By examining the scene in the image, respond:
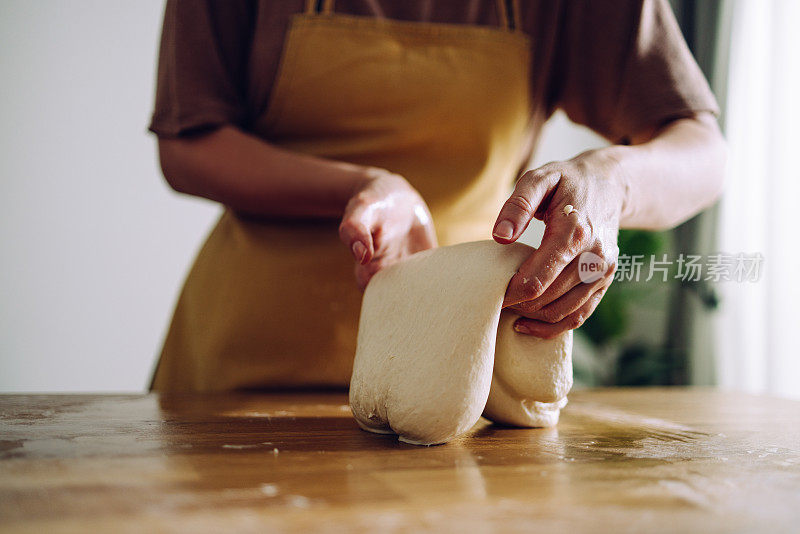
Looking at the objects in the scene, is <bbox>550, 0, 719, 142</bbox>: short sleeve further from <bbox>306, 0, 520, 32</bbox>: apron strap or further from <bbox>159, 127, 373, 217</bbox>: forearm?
<bbox>159, 127, 373, 217</bbox>: forearm

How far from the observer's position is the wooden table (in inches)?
17.0

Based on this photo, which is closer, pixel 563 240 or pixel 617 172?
pixel 563 240

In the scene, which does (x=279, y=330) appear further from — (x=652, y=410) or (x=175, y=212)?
(x=175, y=212)

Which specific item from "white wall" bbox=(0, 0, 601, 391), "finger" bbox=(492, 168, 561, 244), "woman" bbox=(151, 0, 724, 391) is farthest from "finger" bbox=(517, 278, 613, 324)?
"white wall" bbox=(0, 0, 601, 391)

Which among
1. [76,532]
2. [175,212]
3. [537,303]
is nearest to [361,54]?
[537,303]

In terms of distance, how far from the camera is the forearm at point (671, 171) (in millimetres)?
833

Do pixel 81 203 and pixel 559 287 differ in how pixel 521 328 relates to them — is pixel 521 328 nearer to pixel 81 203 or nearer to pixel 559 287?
pixel 559 287

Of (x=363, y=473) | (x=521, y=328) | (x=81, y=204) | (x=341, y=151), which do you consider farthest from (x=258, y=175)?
(x=81, y=204)

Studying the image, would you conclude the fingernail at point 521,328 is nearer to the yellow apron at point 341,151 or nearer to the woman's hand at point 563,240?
the woman's hand at point 563,240

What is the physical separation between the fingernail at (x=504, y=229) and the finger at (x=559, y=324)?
0.14 metres

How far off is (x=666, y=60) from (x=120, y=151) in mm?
2217

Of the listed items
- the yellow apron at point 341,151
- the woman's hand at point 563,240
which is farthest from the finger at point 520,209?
the yellow apron at point 341,151

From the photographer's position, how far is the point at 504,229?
2.12 ft

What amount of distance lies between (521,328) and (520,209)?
0.52 ft
